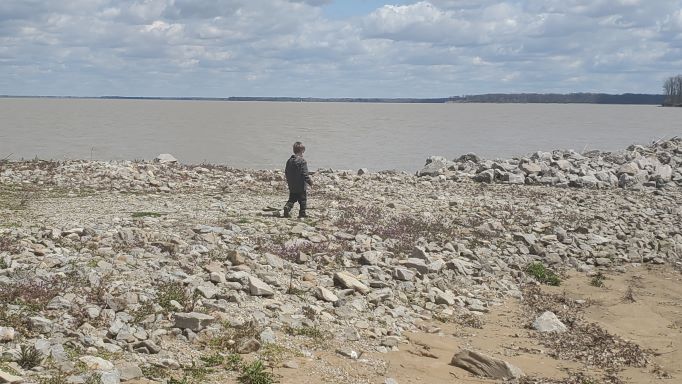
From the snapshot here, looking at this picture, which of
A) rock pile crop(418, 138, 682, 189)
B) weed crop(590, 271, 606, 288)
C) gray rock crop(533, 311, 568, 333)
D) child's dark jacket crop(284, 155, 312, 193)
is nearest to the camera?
gray rock crop(533, 311, 568, 333)

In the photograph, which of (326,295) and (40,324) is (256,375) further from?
(326,295)

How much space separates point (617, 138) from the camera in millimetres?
69500

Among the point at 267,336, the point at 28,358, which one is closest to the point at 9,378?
the point at 28,358

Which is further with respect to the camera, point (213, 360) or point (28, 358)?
point (213, 360)

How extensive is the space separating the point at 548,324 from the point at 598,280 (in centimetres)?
366

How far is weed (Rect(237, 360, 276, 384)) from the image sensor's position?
7.18m

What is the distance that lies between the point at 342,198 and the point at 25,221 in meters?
8.99

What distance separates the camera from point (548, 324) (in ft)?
34.2

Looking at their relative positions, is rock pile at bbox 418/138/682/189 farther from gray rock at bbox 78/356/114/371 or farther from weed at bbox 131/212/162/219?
gray rock at bbox 78/356/114/371

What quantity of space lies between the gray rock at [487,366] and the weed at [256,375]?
8.55 ft

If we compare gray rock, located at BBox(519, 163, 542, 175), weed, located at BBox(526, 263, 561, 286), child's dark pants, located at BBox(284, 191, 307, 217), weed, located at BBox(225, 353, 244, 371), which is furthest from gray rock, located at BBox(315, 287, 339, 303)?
gray rock, located at BBox(519, 163, 542, 175)

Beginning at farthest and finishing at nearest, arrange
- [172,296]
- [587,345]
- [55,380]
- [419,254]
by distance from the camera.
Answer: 1. [419,254]
2. [587,345]
3. [172,296]
4. [55,380]

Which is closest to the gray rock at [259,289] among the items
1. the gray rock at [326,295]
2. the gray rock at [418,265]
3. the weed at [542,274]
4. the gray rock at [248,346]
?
the gray rock at [326,295]

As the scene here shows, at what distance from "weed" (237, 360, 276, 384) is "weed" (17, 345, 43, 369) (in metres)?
2.10
